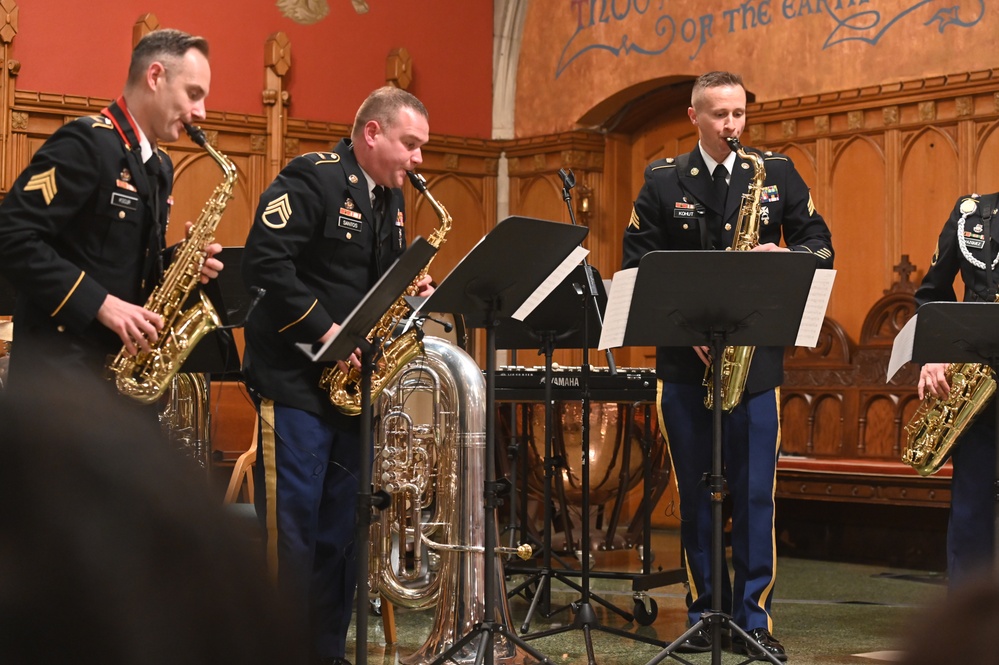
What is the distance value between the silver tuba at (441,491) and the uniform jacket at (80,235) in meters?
1.11

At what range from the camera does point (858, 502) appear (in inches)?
313

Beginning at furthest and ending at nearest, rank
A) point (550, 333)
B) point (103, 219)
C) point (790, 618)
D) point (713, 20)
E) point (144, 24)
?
point (713, 20) → point (144, 24) → point (790, 618) → point (550, 333) → point (103, 219)

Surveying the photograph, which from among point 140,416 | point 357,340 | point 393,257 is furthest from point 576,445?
point 140,416

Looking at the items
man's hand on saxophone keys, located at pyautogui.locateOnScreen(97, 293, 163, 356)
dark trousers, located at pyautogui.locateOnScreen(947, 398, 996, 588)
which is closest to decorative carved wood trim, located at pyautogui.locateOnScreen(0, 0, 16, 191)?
man's hand on saxophone keys, located at pyautogui.locateOnScreen(97, 293, 163, 356)

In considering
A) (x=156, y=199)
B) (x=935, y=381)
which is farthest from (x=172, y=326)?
(x=935, y=381)

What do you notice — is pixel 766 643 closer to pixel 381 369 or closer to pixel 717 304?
pixel 717 304

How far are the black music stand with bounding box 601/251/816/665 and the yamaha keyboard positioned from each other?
1684 millimetres

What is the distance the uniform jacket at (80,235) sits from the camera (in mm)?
3334

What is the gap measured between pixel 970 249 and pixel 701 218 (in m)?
1.03

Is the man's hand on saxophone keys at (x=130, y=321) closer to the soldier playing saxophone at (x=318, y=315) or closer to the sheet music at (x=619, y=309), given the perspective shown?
the soldier playing saxophone at (x=318, y=315)

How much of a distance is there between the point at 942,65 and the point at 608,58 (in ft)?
9.66

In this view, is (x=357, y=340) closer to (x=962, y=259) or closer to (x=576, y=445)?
(x=962, y=259)

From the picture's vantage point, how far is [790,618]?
577 cm

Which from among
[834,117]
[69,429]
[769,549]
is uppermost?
[834,117]
